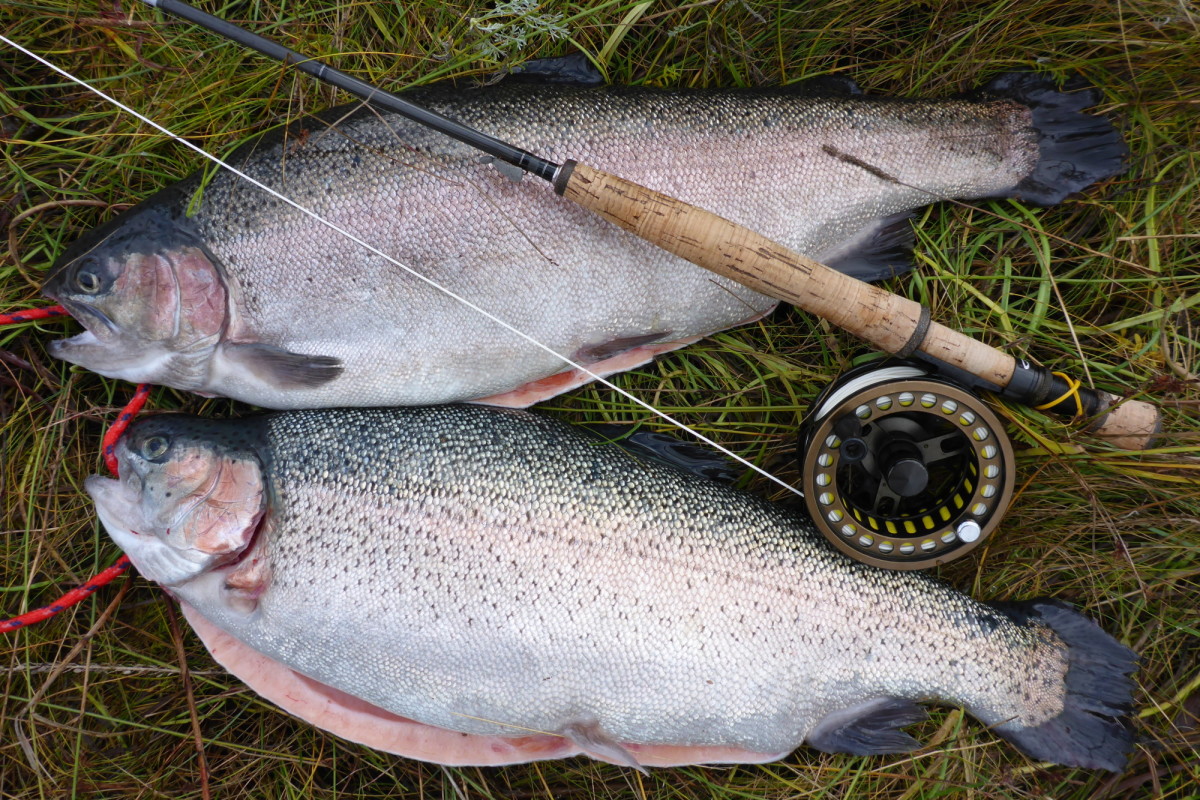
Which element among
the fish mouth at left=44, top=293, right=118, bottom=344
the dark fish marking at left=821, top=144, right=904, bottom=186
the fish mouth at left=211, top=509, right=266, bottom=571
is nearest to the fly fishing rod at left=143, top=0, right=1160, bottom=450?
the dark fish marking at left=821, top=144, right=904, bottom=186

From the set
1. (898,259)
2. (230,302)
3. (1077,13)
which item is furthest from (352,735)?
(1077,13)

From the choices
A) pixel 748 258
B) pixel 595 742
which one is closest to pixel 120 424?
pixel 595 742

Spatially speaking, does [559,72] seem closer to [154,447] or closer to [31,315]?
[154,447]

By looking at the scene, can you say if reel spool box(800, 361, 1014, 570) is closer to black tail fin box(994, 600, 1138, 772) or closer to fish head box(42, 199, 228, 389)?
black tail fin box(994, 600, 1138, 772)

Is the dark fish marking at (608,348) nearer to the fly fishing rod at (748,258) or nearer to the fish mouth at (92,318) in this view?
the fly fishing rod at (748,258)

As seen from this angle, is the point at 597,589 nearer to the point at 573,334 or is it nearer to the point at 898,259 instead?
the point at 573,334

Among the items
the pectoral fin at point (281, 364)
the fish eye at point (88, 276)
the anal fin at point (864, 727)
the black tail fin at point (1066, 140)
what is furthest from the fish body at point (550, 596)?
the black tail fin at point (1066, 140)
